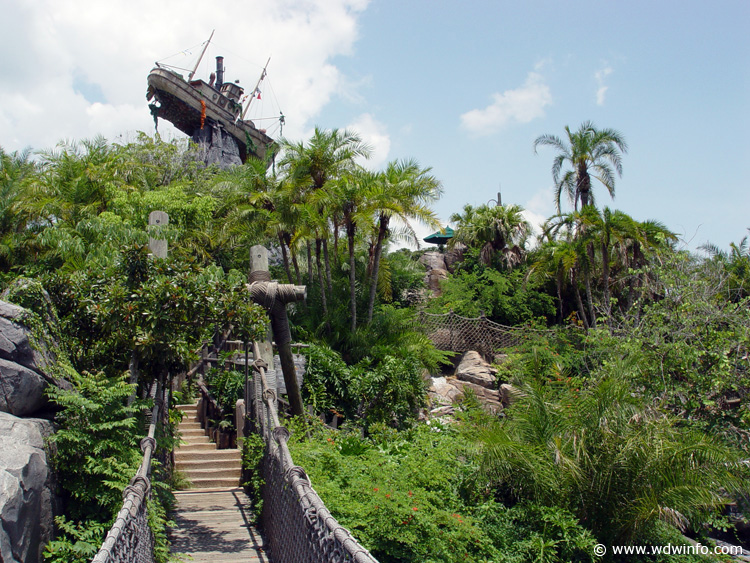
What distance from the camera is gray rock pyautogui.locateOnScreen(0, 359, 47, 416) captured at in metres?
4.42

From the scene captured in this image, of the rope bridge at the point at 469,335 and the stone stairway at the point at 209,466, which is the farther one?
the rope bridge at the point at 469,335

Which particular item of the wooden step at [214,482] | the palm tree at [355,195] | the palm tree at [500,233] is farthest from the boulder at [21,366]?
the palm tree at [500,233]

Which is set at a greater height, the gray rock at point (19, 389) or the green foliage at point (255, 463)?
the gray rock at point (19, 389)

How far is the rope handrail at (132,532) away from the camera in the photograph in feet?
9.77

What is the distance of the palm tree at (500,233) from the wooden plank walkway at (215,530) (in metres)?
17.3

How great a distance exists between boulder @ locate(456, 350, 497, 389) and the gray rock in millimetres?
13760

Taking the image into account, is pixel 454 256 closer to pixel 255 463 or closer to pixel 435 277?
pixel 435 277

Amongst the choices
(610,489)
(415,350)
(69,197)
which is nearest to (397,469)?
(610,489)

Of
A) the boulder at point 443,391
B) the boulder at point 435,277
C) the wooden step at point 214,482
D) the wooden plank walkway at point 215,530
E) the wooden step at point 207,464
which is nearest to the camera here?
the wooden plank walkway at point 215,530

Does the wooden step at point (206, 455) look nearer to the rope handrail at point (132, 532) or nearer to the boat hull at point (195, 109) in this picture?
the rope handrail at point (132, 532)

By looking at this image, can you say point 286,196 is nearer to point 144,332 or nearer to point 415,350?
point 415,350

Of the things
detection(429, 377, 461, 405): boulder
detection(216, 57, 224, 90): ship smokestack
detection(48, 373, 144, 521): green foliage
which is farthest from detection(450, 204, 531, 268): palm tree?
detection(216, 57, 224, 90): ship smokestack

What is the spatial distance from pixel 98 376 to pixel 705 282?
376 inches

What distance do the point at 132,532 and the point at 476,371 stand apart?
14.6m
